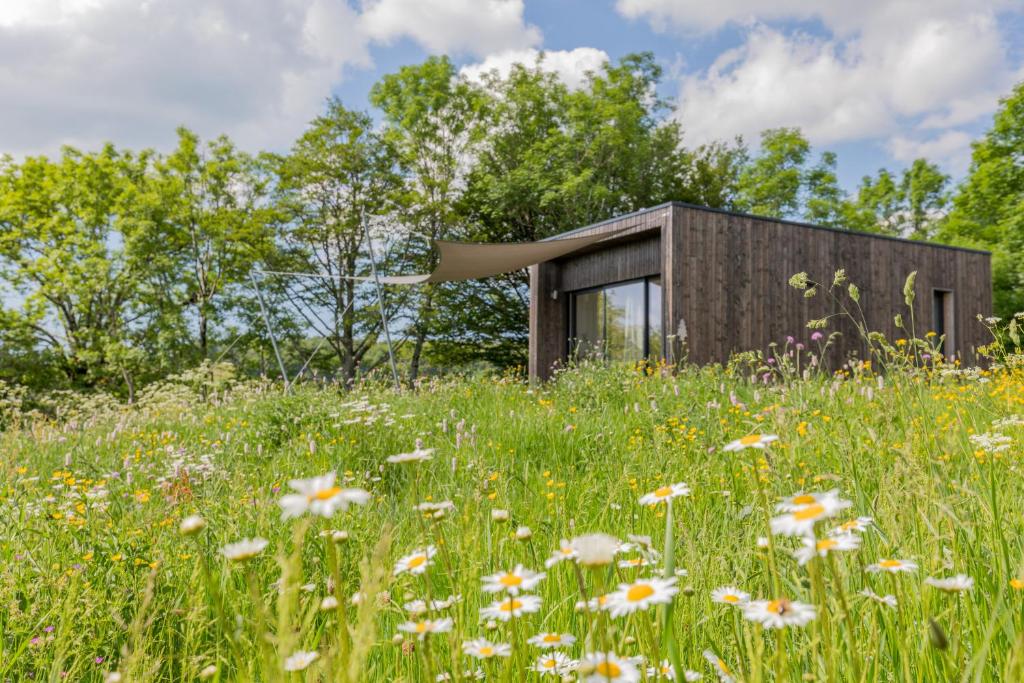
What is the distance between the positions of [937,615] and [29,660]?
1.88m

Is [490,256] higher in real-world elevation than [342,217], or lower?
lower

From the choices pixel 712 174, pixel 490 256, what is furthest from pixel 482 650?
pixel 712 174

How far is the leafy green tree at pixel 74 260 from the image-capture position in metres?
15.2

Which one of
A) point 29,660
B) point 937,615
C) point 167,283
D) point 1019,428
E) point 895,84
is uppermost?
point 895,84

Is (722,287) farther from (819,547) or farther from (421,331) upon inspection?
(421,331)

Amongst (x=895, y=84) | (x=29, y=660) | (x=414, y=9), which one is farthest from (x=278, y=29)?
(x=895, y=84)

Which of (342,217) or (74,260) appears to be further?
(342,217)

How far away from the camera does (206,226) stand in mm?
15781

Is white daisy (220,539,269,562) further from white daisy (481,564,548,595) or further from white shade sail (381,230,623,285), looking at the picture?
white shade sail (381,230,623,285)

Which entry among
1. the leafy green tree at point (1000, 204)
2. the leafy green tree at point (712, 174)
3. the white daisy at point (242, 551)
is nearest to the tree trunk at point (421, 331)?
the leafy green tree at point (712, 174)

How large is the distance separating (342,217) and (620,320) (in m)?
9.78

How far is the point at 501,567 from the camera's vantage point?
1533mm

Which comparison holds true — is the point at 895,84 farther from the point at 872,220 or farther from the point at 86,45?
the point at 86,45

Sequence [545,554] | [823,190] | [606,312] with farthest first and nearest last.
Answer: [823,190]
[606,312]
[545,554]
